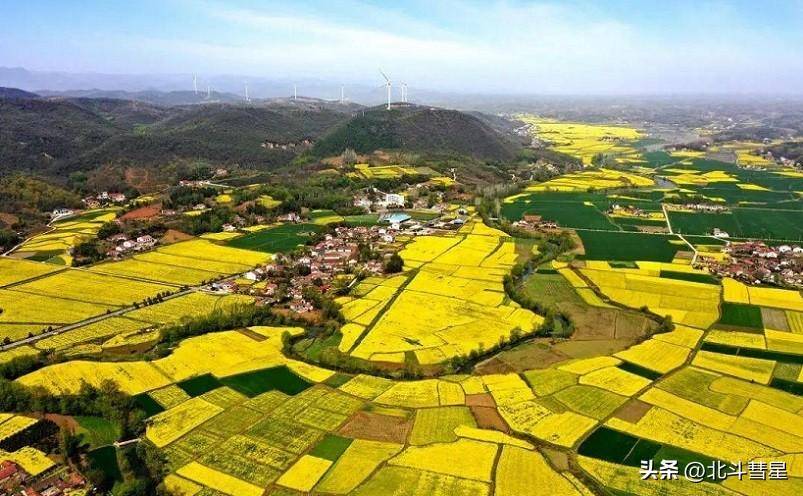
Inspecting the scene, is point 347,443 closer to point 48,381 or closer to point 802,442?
point 48,381

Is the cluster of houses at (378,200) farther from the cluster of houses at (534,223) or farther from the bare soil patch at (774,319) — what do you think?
the bare soil patch at (774,319)

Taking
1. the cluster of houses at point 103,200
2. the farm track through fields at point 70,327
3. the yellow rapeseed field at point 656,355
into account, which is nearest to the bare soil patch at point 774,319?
the yellow rapeseed field at point 656,355

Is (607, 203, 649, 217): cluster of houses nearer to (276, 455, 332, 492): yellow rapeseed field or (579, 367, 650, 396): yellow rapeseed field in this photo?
(579, 367, 650, 396): yellow rapeseed field

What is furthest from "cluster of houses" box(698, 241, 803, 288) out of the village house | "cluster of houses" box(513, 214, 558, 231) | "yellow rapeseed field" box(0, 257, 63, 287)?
the village house

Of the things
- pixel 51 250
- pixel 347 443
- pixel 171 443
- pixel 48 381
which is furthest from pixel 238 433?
pixel 51 250

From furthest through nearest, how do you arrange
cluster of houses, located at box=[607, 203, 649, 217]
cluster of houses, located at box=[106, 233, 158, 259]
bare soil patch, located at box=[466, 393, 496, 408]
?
cluster of houses, located at box=[607, 203, 649, 217] → cluster of houses, located at box=[106, 233, 158, 259] → bare soil patch, located at box=[466, 393, 496, 408]
